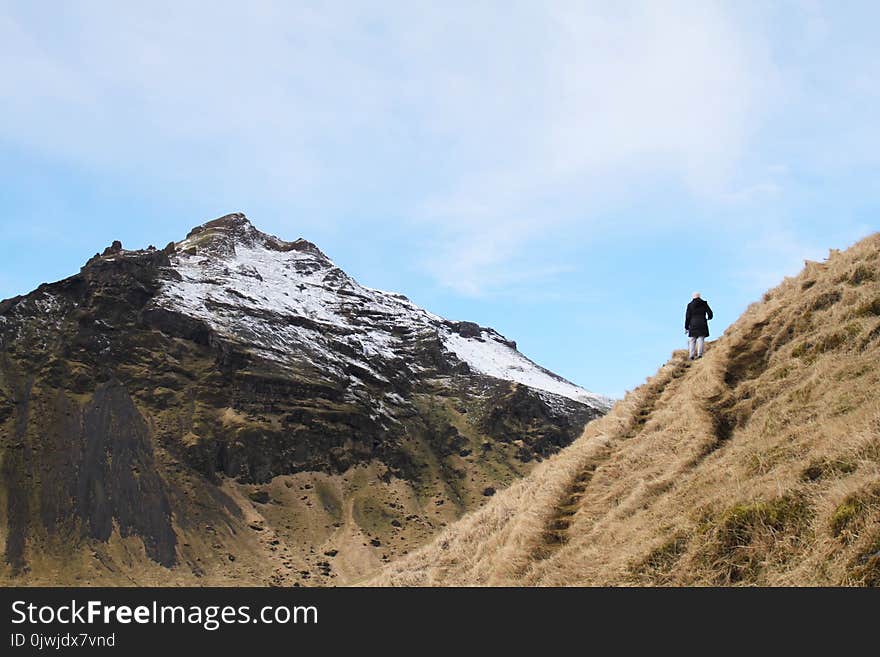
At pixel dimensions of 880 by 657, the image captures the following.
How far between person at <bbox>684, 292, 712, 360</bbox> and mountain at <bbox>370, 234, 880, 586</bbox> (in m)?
0.42

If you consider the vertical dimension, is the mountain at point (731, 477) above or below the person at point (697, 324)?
below

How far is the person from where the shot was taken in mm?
23859

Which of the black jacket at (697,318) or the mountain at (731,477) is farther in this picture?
the black jacket at (697,318)

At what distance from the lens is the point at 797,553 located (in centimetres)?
1088

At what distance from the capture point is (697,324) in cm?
2391

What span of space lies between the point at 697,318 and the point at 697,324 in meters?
0.20

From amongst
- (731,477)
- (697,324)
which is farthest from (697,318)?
(731,477)

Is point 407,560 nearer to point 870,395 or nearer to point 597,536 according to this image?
point 597,536

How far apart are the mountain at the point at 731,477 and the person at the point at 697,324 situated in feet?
1.37

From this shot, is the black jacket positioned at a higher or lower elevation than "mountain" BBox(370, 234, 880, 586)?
higher

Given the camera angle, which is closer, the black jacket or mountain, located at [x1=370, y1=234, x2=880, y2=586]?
mountain, located at [x1=370, y1=234, x2=880, y2=586]

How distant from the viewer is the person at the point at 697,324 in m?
23.9

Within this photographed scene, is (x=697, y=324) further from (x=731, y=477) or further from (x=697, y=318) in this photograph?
(x=731, y=477)
